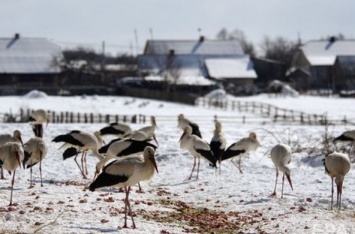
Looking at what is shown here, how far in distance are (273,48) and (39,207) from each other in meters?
150

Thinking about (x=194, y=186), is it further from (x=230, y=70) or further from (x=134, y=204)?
(x=230, y=70)

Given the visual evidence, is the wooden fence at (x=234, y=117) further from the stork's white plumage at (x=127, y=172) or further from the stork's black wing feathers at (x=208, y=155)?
the stork's white plumage at (x=127, y=172)

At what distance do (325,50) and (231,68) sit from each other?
15.9 meters

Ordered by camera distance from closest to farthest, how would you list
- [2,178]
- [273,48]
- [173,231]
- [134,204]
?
[173,231] < [134,204] < [2,178] < [273,48]

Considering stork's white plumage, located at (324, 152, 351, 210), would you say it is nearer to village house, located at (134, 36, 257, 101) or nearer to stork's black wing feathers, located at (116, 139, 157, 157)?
stork's black wing feathers, located at (116, 139, 157, 157)

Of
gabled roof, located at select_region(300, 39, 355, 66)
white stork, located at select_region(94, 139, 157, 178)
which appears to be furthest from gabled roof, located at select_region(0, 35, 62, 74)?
white stork, located at select_region(94, 139, 157, 178)

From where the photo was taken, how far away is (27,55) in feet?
304

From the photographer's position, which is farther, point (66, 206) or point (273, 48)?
point (273, 48)

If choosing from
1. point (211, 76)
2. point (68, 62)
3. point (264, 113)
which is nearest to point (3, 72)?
point (68, 62)

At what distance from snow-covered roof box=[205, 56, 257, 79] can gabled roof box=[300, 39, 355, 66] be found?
366 inches

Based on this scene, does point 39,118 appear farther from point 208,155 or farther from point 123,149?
point 123,149

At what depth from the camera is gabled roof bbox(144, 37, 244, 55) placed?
105 meters

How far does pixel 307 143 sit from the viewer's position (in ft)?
93.7

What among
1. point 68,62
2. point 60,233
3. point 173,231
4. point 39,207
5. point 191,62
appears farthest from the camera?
point 191,62
